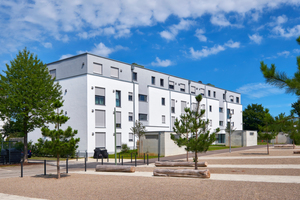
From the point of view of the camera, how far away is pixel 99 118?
3228cm

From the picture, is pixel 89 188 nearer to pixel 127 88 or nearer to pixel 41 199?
pixel 41 199

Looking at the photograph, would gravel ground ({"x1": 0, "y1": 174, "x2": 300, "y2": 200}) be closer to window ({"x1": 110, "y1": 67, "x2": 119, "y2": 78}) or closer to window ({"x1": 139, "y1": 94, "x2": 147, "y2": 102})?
window ({"x1": 110, "y1": 67, "x2": 119, "y2": 78})

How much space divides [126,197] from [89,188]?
242 centimetres

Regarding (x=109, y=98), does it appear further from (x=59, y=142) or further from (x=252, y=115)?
(x=252, y=115)

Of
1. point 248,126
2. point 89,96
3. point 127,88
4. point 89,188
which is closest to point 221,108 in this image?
point 248,126

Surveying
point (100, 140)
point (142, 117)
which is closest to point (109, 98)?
point (100, 140)

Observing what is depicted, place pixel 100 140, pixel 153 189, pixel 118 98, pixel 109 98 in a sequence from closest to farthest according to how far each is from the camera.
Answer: pixel 153 189 < pixel 100 140 < pixel 109 98 < pixel 118 98

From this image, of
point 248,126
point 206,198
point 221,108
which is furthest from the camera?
point 248,126

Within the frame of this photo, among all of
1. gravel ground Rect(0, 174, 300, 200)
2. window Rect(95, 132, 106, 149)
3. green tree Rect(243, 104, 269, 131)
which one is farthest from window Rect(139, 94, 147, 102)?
green tree Rect(243, 104, 269, 131)

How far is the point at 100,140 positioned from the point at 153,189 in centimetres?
2256

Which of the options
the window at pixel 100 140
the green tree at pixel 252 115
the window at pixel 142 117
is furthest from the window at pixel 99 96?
the green tree at pixel 252 115

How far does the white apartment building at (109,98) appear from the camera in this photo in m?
31.3

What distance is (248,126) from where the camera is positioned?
77.5 metres

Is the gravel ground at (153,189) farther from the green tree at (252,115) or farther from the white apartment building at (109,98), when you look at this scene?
the green tree at (252,115)
